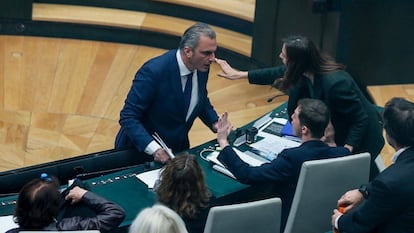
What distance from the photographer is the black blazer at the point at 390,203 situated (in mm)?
2771

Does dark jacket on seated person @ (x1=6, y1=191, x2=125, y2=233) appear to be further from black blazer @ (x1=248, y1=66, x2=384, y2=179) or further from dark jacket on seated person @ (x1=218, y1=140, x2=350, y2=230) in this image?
black blazer @ (x1=248, y1=66, x2=384, y2=179)

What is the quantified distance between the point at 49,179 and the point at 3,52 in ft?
14.6

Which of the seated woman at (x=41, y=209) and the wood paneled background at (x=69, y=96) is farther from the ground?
the seated woman at (x=41, y=209)

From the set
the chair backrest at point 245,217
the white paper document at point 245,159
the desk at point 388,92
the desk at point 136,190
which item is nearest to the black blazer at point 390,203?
the chair backrest at point 245,217

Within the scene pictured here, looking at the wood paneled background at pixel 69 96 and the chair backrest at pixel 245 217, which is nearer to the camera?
the chair backrest at pixel 245 217

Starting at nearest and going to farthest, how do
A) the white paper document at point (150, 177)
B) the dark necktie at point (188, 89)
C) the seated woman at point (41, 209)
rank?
the seated woman at point (41, 209), the white paper document at point (150, 177), the dark necktie at point (188, 89)

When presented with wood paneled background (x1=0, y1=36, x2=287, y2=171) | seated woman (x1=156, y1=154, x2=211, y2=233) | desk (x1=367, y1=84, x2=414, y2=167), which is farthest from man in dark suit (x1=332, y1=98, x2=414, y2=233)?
desk (x1=367, y1=84, x2=414, y2=167)

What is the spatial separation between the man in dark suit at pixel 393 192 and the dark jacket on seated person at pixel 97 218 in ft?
2.89

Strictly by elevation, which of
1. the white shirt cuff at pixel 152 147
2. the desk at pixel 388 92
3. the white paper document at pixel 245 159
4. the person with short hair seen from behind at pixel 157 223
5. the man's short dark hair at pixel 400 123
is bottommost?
the desk at pixel 388 92

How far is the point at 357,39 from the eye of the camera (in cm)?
610

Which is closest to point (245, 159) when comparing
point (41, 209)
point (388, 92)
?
point (41, 209)

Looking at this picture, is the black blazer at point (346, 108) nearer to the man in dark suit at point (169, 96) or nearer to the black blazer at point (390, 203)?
the man in dark suit at point (169, 96)

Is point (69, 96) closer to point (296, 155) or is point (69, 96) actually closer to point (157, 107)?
point (157, 107)

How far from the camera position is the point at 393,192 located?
9.07 feet
